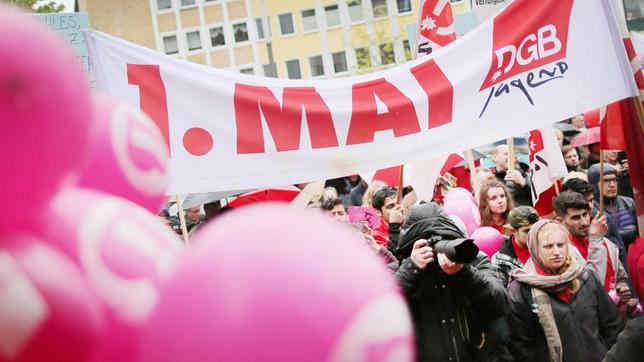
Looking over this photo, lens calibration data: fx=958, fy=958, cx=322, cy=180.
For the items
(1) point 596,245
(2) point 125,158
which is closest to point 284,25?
(1) point 596,245

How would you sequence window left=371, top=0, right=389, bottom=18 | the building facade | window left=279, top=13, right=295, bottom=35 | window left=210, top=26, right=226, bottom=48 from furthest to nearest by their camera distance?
1. window left=279, top=13, right=295, bottom=35
2. window left=210, top=26, right=226, bottom=48
3. the building facade
4. window left=371, top=0, right=389, bottom=18

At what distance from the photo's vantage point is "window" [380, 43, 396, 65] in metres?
47.2

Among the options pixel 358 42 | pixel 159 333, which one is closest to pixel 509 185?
pixel 159 333

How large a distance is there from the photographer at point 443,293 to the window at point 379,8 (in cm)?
4913

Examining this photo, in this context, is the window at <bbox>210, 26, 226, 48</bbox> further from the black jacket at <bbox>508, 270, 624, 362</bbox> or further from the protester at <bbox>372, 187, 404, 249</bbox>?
the black jacket at <bbox>508, 270, 624, 362</bbox>

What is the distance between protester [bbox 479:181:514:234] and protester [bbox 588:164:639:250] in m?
0.76

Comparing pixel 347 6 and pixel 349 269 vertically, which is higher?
pixel 347 6

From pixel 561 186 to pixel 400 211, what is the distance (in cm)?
236

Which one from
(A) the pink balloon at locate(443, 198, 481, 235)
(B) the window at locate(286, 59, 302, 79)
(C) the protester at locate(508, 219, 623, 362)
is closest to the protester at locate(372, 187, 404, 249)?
(A) the pink balloon at locate(443, 198, 481, 235)

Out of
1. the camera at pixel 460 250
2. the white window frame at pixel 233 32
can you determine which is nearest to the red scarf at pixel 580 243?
the camera at pixel 460 250

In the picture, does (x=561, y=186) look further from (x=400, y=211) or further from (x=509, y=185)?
(x=400, y=211)

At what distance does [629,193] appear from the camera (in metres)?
8.03

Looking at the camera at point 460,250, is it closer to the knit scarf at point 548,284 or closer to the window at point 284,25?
the knit scarf at point 548,284

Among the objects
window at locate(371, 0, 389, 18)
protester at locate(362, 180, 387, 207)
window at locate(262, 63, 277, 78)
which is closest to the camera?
protester at locate(362, 180, 387, 207)
